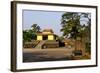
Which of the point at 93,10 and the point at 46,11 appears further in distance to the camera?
the point at 93,10

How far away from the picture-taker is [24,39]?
2.22 meters

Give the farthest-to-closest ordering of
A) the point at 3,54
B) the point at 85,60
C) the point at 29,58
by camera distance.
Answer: the point at 85,60 → the point at 29,58 → the point at 3,54

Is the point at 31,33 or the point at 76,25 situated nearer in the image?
the point at 31,33

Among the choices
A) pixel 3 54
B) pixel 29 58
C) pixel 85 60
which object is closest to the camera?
pixel 3 54

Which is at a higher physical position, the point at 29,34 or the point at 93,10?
the point at 93,10

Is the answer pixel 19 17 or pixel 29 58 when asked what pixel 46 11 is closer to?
pixel 19 17

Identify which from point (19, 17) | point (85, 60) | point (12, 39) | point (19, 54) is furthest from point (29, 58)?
point (85, 60)

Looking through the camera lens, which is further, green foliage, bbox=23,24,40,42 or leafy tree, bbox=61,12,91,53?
leafy tree, bbox=61,12,91,53

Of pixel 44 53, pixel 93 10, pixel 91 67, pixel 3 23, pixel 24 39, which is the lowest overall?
pixel 91 67

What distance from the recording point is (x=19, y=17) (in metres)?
2.18

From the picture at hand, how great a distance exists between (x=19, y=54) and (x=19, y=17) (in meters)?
0.35

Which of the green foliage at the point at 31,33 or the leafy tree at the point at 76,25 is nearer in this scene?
the green foliage at the point at 31,33

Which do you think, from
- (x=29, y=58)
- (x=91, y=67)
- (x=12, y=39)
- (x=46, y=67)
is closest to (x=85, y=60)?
(x=91, y=67)

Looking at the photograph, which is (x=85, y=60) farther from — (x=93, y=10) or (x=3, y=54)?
(x=3, y=54)
